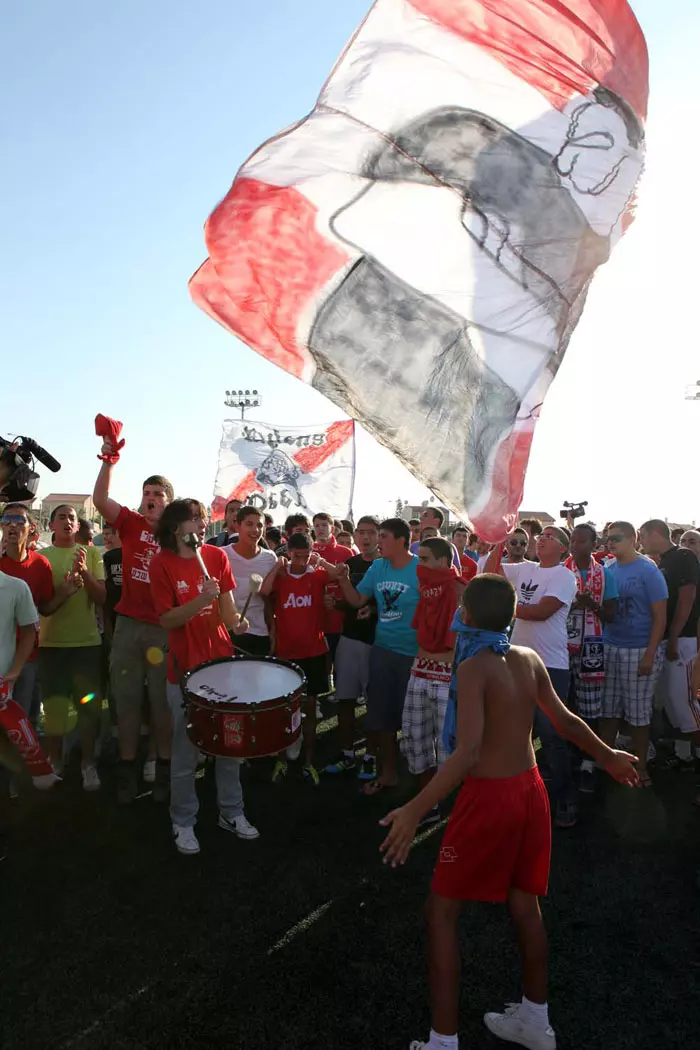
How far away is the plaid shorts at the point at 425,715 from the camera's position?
4.74 metres

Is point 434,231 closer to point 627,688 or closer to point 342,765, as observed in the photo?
point 627,688

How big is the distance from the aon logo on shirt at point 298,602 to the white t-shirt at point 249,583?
0.31 m

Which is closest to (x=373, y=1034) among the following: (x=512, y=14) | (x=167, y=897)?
(x=167, y=897)

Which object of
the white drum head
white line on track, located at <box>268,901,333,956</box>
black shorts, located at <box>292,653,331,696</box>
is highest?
the white drum head

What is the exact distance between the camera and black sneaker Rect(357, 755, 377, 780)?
5.51 meters

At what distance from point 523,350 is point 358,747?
4089 millimetres

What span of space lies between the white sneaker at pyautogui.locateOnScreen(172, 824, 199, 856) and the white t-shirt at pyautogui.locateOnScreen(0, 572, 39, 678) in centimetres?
149

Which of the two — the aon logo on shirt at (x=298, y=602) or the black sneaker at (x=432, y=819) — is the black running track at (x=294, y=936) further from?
the aon logo on shirt at (x=298, y=602)

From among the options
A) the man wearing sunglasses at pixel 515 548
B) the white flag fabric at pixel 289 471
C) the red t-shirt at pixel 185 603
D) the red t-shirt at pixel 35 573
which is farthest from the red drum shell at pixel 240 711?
the white flag fabric at pixel 289 471

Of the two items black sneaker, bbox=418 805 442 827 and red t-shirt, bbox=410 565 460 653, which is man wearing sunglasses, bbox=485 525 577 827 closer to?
red t-shirt, bbox=410 565 460 653

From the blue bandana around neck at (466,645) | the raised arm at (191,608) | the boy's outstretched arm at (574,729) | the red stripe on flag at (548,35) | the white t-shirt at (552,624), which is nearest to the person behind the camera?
the blue bandana around neck at (466,645)

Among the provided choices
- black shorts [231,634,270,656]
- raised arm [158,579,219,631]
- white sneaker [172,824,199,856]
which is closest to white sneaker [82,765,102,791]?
white sneaker [172,824,199,856]

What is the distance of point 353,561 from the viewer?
6.69 m

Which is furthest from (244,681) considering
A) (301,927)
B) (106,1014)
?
(106,1014)
